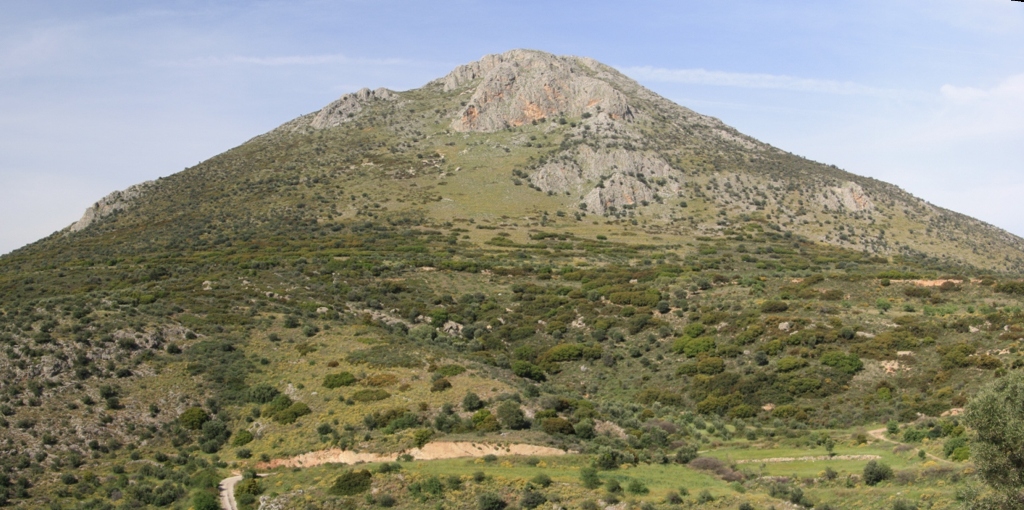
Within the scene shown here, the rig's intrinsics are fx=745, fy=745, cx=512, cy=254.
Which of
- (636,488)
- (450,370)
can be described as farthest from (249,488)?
(636,488)

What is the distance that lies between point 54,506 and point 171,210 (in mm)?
103132

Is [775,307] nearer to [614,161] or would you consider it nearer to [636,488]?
[636,488]

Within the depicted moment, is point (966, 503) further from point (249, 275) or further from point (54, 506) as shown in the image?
point (249, 275)

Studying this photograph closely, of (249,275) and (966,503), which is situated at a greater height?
(249,275)

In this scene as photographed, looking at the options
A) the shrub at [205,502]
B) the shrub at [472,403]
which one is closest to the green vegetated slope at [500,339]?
the shrub at [472,403]

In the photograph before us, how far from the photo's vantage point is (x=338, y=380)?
53781 millimetres

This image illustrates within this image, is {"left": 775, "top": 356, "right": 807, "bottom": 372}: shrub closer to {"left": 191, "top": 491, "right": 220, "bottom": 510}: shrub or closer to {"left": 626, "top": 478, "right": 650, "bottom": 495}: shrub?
{"left": 626, "top": 478, "right": 650, "bottom": 495}: shrub

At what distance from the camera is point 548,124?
170 metres

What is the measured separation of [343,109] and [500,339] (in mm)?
121601

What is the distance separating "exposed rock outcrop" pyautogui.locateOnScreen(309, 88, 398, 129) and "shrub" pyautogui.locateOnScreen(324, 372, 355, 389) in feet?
433

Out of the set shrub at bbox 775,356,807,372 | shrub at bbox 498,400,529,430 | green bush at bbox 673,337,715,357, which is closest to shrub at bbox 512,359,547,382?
green bush at bbox 673,337,715,357

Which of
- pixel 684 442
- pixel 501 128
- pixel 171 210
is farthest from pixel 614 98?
pixel 684 442

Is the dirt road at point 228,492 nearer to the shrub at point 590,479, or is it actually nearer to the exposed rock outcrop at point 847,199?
the shrub at point 590,479

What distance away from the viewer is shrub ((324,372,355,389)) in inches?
2104
